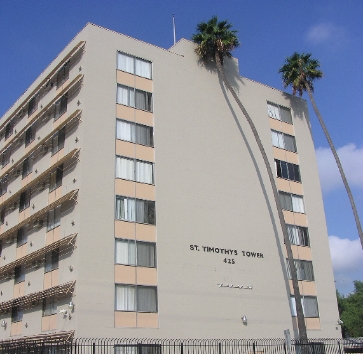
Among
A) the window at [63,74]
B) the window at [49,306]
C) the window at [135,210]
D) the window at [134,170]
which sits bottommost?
the window at [49,306]

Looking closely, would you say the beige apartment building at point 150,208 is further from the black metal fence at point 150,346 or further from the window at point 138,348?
the window at point 138,348

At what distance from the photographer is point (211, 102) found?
1651 inches

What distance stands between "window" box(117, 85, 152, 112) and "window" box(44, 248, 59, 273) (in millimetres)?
11551

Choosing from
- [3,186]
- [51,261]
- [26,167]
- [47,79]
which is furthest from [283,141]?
[3,186]

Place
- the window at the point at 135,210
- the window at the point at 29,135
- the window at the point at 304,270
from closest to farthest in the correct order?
the window at the point at 135,210
the window at the point at 304,270
the window at the point at 29,135

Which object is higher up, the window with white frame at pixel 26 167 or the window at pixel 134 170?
the window with white frame at pixel 26 167

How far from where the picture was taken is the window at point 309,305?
129 ft

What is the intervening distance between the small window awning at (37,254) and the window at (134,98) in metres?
10.9

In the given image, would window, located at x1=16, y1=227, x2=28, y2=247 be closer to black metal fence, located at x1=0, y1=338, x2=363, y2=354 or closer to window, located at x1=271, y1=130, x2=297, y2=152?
black metal fence, located at x1=0, y1=338, x2=363, y2=354

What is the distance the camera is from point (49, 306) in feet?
109

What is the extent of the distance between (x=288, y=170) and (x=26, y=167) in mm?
22237

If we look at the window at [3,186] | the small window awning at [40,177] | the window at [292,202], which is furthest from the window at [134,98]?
the window at [3,186]

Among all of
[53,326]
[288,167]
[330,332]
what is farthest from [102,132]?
[330,332]

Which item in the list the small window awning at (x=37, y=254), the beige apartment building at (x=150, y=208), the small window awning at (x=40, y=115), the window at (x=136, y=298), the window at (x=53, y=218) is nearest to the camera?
the window at (x=136, y=298)
